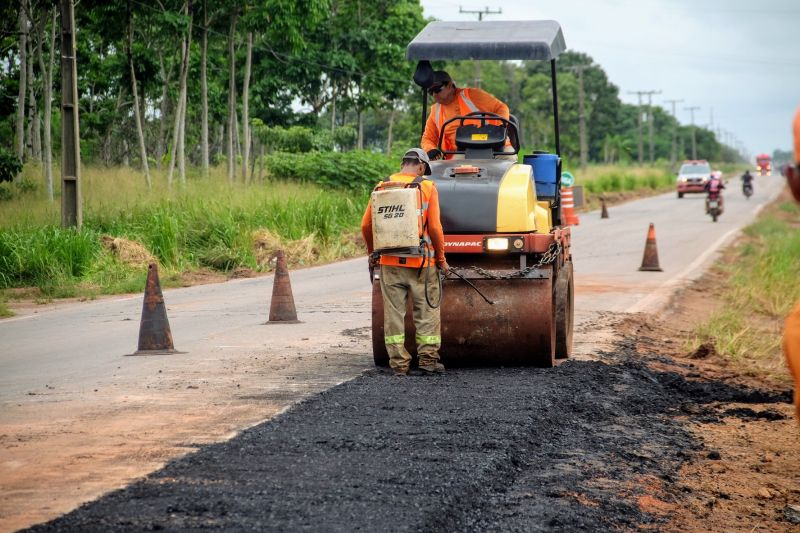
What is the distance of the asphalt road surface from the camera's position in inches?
204

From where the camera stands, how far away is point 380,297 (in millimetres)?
9094

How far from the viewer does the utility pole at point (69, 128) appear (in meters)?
20.4

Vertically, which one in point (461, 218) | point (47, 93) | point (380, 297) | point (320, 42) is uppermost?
point (320, 42)

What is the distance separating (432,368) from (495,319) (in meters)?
0.63

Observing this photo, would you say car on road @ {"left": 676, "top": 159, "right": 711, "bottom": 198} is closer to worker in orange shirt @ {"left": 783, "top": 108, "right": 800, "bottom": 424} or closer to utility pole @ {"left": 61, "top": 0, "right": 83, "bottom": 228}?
utility pole @ {"left": 61, "top": 0, "right": 83, "bottom": 228}

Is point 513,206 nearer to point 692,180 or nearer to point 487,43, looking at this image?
point 487,43

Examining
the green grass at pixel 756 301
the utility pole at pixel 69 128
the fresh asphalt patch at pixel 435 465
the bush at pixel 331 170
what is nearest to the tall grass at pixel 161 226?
the utility pole at pixel 69 128

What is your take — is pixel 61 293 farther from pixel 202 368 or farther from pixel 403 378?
pixel 403 378

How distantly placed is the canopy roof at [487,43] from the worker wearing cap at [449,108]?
0.74 ft

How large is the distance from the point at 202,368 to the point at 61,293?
8.20 metres

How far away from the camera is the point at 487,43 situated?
32.6ft

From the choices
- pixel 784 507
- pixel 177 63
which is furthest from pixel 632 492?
pixel 177 63

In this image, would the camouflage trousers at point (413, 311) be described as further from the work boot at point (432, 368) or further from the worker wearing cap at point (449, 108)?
the worker wearing cap at point (449, 108)

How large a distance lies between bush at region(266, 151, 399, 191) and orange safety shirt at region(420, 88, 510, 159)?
20.7 m
